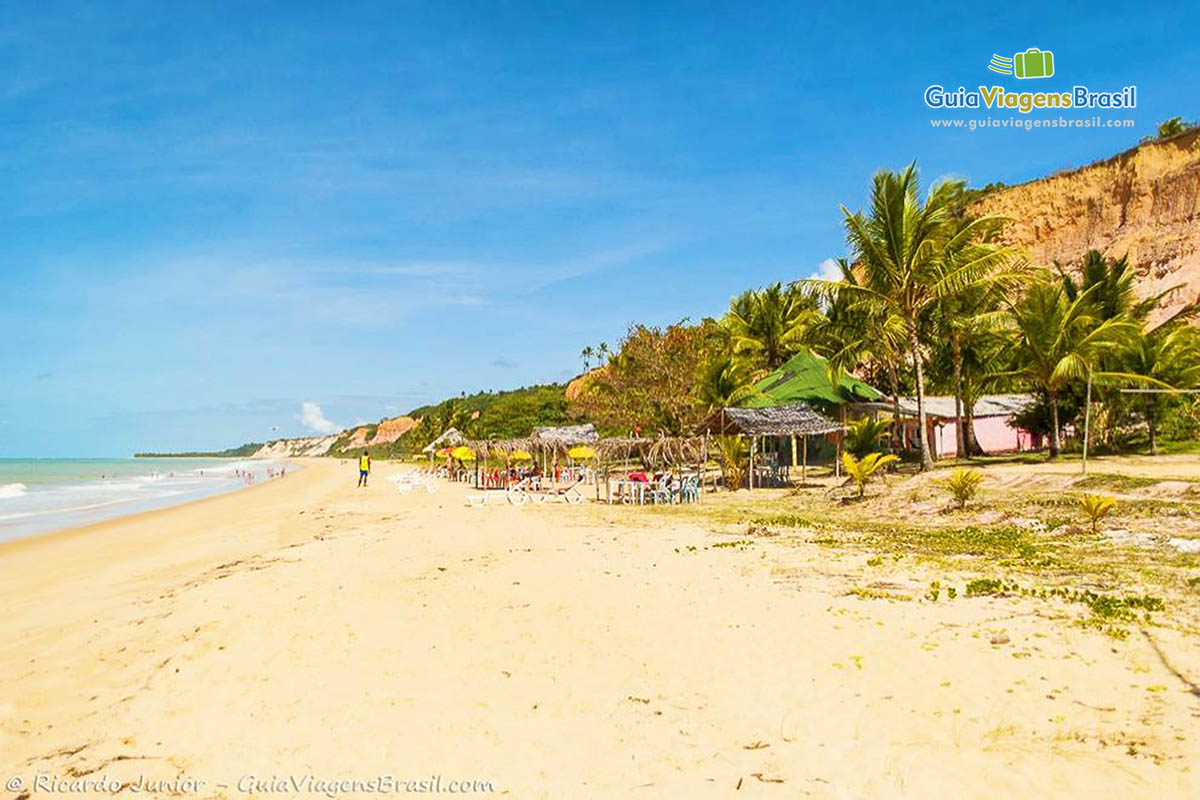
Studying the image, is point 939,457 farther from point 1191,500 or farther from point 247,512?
point 247,512

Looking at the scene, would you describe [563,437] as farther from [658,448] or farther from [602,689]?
[602,689]

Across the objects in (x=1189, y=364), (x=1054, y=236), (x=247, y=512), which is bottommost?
(x=247, y=512)

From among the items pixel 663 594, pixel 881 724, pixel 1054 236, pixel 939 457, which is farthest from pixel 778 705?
pixel 1054 236

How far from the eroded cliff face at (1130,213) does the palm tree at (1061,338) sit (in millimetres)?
17768

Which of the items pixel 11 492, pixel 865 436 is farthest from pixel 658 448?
pixel 11 492

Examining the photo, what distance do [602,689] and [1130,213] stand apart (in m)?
44.7

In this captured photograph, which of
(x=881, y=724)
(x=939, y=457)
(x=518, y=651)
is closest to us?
(x=881, y=724)

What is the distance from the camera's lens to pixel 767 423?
20.5 m

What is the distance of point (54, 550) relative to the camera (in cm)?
1384

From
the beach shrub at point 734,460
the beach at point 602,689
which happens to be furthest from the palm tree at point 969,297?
the beach at point 602,689

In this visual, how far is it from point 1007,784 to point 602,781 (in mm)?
1922

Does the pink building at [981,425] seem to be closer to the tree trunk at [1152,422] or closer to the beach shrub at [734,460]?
the tree trunk at [1152,422]

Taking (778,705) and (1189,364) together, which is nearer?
(778,705)

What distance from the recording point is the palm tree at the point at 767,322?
35188 millimetres
